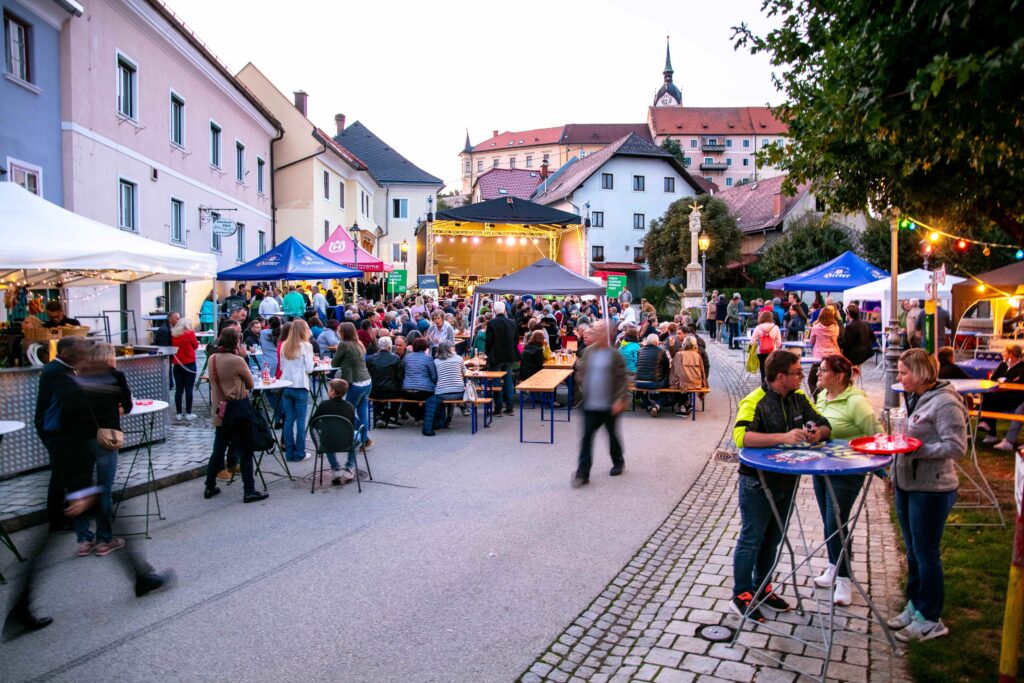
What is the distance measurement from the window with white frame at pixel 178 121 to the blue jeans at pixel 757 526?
67.4 feet

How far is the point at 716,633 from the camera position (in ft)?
14.9

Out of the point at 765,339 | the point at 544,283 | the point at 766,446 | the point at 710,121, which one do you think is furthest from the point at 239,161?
the point at 710,121

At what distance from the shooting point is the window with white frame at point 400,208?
51250mm

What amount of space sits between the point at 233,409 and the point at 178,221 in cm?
1532

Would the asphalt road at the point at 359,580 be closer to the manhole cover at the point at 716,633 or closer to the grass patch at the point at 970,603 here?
the manhole cover at the point at 716,633

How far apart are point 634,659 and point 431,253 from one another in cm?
2051

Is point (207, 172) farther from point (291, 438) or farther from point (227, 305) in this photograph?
point (291, 438)

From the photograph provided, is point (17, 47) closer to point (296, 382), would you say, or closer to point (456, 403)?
point (296, 382)

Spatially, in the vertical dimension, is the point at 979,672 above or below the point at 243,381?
below

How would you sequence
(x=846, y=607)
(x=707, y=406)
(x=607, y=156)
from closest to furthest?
(x=846, y=607) → (x=707, y=406) → (x=607, y=156)

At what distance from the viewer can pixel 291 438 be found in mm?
9680

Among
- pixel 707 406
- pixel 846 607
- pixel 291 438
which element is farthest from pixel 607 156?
pixel 846 607

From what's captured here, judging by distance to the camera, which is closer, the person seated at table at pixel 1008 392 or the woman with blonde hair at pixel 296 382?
the person seated at table at pixel 1008 392

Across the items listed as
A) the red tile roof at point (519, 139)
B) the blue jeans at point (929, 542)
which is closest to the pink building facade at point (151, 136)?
the blue jeans at point (929, 542)
